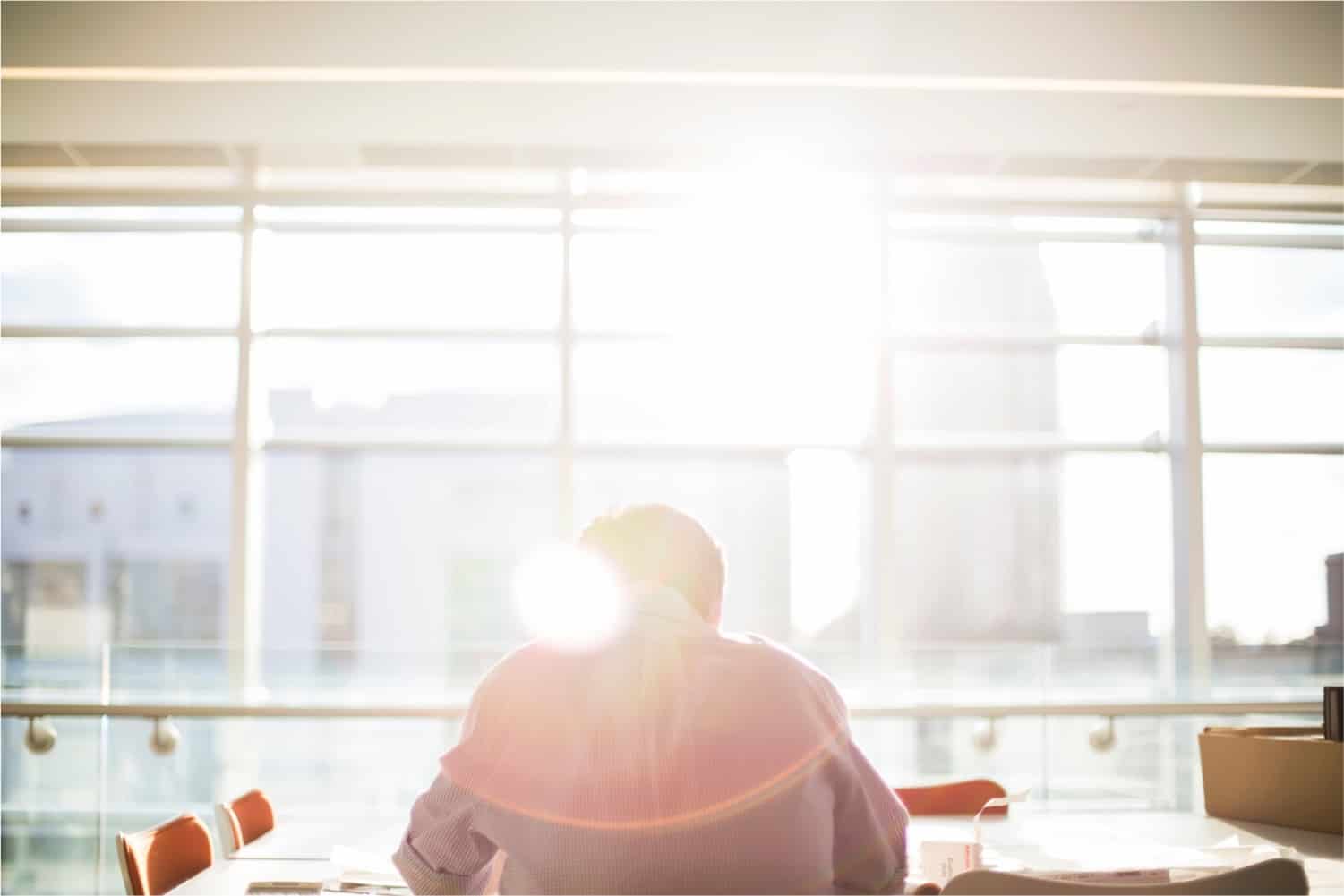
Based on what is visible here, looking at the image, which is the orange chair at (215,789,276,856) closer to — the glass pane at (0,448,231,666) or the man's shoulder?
the man's shoulder

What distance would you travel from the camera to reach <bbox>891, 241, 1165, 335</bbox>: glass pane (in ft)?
21.6

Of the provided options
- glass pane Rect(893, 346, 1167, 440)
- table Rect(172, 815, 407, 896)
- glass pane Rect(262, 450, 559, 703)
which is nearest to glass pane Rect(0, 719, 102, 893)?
glass pane Rect(262, 450, 559, 703)

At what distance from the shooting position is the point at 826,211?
6598mm

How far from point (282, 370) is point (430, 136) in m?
1.75

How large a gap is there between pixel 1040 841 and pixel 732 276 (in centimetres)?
451

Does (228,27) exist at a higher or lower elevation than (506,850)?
higher

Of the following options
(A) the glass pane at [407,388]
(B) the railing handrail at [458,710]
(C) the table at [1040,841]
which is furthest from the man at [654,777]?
(A) the glass pane at [407,388]

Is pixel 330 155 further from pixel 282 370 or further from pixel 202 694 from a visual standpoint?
pixel 202 694

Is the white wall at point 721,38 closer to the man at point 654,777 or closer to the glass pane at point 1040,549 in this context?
the man at point 654,777

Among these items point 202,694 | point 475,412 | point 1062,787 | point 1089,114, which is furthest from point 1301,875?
point 475,412

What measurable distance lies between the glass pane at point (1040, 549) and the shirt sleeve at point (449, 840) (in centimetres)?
495

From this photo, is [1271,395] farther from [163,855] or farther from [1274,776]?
[163,855]

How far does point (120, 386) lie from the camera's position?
21.2 feet

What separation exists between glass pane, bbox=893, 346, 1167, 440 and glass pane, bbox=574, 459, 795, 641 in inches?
33.9
